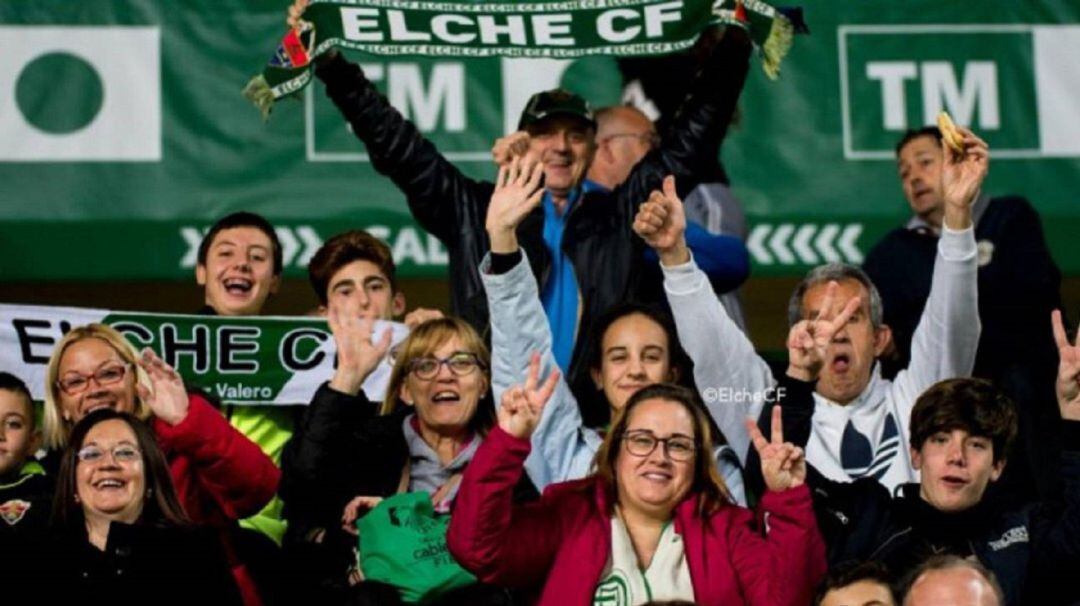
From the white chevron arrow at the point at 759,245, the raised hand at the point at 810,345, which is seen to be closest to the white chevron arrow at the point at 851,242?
the white chevron arrow at the point at 759,245

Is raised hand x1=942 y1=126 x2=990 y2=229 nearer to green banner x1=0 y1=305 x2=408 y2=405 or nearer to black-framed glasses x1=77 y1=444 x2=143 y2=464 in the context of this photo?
green banner x1=0 y1=305 x2=408 y2=405

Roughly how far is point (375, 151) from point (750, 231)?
6.84ft

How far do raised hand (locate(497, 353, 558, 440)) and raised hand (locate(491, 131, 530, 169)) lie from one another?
52.4 inches

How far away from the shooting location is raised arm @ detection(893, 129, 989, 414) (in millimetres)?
7836

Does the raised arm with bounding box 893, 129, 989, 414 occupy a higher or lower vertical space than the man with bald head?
lower

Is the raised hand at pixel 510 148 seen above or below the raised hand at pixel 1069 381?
above

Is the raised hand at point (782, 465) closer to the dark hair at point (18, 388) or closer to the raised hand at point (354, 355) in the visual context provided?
the raised hand at point (354, 355)

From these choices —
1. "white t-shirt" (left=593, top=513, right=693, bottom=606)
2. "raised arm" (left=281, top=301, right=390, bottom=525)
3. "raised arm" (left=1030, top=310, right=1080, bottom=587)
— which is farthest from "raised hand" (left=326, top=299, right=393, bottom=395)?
"raised arm" (left=1030, top=310, right=1080, bottom=587)

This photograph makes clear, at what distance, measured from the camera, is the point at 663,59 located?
10.6 m

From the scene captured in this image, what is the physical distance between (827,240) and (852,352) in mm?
2444

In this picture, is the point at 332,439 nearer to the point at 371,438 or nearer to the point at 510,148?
the point at 371,438

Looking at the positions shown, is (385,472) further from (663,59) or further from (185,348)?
(663,59)

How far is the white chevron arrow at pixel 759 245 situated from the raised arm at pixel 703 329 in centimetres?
242

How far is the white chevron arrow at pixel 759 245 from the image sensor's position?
10.4 metres
